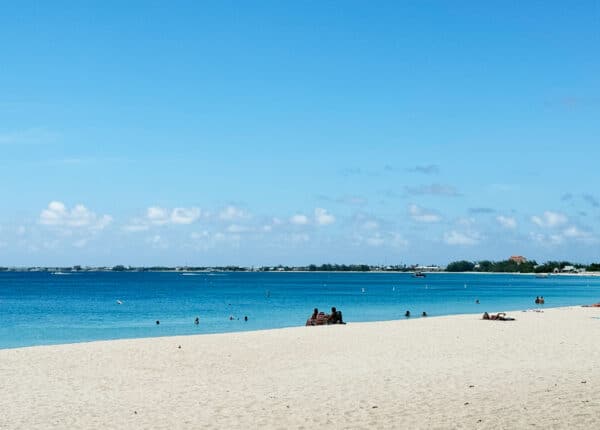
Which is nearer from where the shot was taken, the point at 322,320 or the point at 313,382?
the point at 313,382

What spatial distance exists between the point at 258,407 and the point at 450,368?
861 centimetres

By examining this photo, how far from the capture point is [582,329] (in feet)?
125

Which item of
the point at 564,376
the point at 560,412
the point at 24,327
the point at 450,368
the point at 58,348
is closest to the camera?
the point at 560,412

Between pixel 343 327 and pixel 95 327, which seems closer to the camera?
pixel 343 327

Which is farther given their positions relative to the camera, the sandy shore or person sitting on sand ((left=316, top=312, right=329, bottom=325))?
person sitting on sand ((left=316, top=312, right=329, bottom=325))

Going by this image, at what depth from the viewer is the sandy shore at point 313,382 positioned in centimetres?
1531

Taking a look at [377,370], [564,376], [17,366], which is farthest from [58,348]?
[564,376]

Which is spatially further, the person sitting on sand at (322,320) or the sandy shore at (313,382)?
the person sitting on sand at (322,320)

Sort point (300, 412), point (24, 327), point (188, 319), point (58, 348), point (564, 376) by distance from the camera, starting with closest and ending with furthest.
A: 1. point (300, 412)
2. point (564, 376)
3. point (58, 348)
4. point (24, 327)
5. point (188, 319)

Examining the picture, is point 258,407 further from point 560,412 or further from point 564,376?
point 564,376

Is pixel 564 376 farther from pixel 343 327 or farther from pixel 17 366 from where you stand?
pixel 343 327

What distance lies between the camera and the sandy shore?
15.3 metres

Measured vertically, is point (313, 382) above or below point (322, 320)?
above

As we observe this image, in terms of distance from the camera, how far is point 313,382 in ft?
68.9
